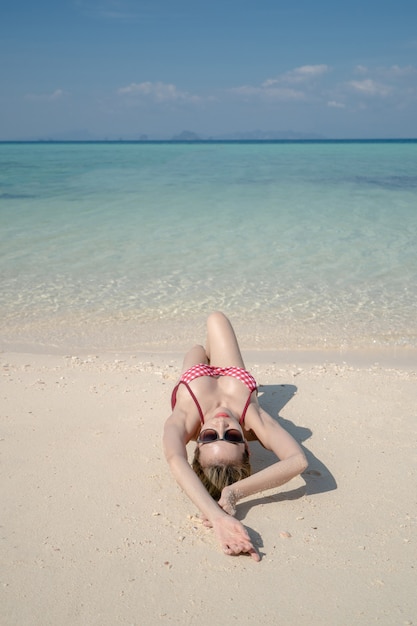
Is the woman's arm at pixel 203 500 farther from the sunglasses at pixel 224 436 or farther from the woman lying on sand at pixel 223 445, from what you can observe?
the sunglasses at pixel 224 436

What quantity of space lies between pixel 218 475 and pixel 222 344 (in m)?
1.39

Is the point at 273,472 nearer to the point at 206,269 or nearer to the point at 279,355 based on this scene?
the point at 279,355

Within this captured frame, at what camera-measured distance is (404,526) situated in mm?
3254

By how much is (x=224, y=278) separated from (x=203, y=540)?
6129 millimetres

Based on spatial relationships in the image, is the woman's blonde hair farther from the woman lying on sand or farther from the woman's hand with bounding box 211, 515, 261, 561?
the woman's hand with bounding box 211, 515, 261, 561

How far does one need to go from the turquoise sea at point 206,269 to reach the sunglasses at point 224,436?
10.1ft

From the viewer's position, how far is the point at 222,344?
468 cm

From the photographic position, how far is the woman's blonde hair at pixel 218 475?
3441 mm

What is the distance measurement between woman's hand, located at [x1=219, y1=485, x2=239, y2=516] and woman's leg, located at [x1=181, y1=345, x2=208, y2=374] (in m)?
1.31

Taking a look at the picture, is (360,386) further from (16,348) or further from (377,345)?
(16,348)

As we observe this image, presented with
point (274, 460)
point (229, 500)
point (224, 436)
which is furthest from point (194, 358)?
point (229, 500)

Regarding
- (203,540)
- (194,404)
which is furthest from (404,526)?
(194,404)

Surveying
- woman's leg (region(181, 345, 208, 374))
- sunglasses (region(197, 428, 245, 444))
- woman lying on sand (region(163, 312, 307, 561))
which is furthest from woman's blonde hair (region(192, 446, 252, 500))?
woman's leg (region(181, 345, 208, 374))

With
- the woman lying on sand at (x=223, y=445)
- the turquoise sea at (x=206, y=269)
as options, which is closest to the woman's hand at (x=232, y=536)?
the woman lying on sand at (x=223, y=445)
